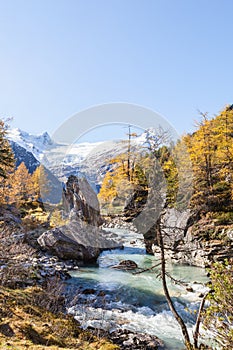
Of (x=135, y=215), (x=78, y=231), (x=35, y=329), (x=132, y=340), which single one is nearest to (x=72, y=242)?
(x=78, y=231)

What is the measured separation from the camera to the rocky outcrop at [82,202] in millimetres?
19828

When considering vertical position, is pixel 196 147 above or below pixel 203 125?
below

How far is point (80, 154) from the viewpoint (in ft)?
38.8

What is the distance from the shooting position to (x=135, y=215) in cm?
1619

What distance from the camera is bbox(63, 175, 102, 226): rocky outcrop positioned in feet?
65.1

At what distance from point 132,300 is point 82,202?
1013 centimetres

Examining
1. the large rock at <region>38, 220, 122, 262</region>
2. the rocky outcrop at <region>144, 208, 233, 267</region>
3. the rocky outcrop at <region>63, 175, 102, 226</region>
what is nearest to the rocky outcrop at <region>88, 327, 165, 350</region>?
the rocky outcrop at <region>144, 208, 233, 267</region>

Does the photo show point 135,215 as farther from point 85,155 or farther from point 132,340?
point 132,340

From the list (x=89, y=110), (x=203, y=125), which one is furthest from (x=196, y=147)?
(x=89, y=110)

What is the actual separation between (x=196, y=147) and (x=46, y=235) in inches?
576

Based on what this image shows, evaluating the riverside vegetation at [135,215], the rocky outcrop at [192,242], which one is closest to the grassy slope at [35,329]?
the riverside vegetation at [135,215]

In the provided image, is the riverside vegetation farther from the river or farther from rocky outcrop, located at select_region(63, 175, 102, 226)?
rocky outcrop, located at select_region(63, 175, 102, 226)

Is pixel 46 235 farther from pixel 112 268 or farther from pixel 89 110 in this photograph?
pixel 89 110

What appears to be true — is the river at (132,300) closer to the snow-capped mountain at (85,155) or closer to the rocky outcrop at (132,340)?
the rocky outcrop at (132,340)
